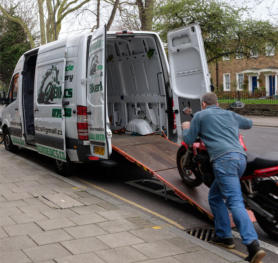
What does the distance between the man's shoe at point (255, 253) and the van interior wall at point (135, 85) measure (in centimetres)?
495

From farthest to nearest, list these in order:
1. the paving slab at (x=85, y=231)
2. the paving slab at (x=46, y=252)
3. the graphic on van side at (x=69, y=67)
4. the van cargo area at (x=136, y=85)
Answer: the van cargo area at (x=136, y=85) → the graphic on van side at (x=69, y=67) → the paving slab at (x=85, y=231) → the paving slab at (x=46, y=252)

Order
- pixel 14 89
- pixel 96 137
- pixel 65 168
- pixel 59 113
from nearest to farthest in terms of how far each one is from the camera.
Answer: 1. pixel 96 137
2. pixel 59 113
3. pixel 65 168
4. pixel 14 89

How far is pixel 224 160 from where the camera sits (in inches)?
178

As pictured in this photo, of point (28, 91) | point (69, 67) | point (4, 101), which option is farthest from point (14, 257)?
point (4, 101)

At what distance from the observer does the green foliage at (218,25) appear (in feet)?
90.2

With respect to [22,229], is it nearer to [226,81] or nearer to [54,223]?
[54,223]

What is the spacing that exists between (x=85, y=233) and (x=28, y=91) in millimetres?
6393

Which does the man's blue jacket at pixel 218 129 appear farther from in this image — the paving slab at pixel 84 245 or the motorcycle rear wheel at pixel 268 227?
the paving slab at pixel 84 245

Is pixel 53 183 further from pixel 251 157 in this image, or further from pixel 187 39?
pixel 251 157

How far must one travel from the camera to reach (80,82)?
24.8 ft

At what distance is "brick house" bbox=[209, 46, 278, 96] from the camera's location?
39.7 meters

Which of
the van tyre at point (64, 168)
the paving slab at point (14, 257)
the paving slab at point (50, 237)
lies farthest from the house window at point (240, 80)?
the paving slab at point (14, 257)

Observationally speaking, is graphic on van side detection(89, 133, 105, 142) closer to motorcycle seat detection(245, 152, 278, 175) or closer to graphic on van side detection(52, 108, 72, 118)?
graphic on van side detection(52, 108, 72, 118)

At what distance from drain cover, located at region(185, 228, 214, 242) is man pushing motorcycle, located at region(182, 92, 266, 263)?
306mm
